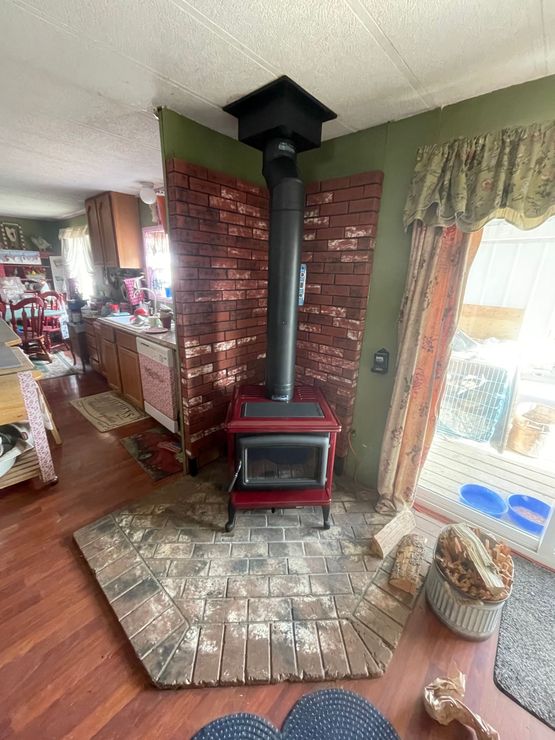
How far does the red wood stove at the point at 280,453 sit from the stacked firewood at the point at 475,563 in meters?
0.60

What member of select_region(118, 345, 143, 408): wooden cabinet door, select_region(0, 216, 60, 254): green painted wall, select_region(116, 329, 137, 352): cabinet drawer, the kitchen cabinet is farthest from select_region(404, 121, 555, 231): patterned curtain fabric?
select_region(0, 216, 60, 254): green painted wall

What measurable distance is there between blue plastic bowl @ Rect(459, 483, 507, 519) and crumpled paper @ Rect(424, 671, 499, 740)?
1.00m

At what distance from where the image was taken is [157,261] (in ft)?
11.9

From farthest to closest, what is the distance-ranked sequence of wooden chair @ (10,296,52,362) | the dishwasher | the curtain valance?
the curtain valance < wooden chair @ (10,296,52,362) < the dishwasher

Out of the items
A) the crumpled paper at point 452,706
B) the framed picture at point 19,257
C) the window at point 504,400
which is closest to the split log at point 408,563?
the crumpled paper at point 452,706

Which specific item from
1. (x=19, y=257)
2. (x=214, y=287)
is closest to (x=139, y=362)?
(x=214, y=287)

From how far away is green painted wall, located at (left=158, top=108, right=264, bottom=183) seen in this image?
62.2 inches

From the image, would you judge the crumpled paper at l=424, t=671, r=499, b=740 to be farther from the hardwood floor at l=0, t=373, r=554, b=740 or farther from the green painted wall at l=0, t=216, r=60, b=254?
the green painted wall at l=0, t=216, r=60, b=254

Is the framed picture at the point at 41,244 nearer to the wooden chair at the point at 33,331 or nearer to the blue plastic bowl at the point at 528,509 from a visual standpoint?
the wooden chair at the point at 33,331

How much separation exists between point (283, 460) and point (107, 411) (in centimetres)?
224

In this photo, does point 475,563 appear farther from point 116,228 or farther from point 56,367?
point 56,367

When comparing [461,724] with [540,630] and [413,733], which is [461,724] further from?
[540,630]

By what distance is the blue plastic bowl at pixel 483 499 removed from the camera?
72.2 inches

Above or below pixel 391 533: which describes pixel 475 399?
above
